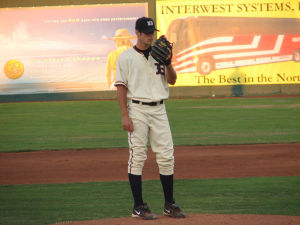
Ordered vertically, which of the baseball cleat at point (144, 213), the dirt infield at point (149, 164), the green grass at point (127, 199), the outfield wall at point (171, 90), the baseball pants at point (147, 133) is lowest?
the green grass at point (127, 199)

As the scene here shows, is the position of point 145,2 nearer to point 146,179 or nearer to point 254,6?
point 254,6

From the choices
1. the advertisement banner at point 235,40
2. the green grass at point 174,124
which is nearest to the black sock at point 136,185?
the green grass at point 174,124

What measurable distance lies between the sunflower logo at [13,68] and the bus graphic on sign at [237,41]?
7314mm

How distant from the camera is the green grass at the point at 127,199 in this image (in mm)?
6704

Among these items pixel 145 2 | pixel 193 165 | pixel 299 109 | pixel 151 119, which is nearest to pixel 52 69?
pixel 145 2

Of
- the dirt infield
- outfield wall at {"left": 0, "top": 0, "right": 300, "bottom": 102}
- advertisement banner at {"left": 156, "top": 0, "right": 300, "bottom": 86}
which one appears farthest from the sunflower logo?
the dirt infield

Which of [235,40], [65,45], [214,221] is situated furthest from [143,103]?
[65,45]

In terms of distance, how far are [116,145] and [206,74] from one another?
16543mm

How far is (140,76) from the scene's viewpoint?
18.9 ft

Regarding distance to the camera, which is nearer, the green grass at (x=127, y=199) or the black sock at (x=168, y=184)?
the black sock at (x=168, y=184)

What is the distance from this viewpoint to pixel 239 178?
29.6 feet

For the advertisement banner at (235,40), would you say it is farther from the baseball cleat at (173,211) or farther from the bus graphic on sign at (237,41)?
the baseball cleat at (173,211)

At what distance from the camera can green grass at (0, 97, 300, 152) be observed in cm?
1416

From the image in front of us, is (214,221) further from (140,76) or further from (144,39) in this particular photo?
(144,39)
